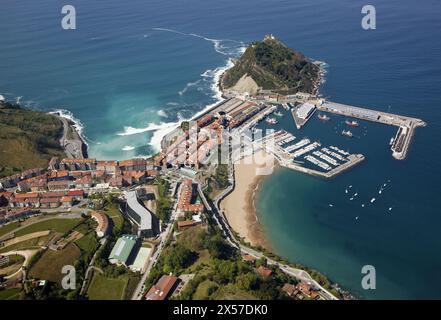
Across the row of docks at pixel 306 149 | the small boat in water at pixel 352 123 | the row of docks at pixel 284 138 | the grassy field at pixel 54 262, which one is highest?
the small boat in water at pixel 352 123

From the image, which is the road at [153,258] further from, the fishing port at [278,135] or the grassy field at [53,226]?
the fishing port at [278,135]

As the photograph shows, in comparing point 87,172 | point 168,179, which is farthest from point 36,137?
point 168,179

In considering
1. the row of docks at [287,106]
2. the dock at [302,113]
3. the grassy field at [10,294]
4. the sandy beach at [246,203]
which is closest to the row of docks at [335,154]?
the dock at [302,113]

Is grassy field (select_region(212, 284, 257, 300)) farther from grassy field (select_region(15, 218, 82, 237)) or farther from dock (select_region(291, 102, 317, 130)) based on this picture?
dock (select_region(291, 102, 317, 130))

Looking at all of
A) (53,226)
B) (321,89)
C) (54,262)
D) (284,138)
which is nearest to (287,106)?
(321,89)

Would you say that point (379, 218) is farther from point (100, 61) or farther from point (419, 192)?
point (100, 61)

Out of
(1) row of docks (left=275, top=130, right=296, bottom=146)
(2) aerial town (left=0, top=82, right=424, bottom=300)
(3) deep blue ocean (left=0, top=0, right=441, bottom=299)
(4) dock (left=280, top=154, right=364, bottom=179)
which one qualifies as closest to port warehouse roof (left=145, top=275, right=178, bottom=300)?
(2) aerial town (left=0, top=82, right=424, bottom=300)
